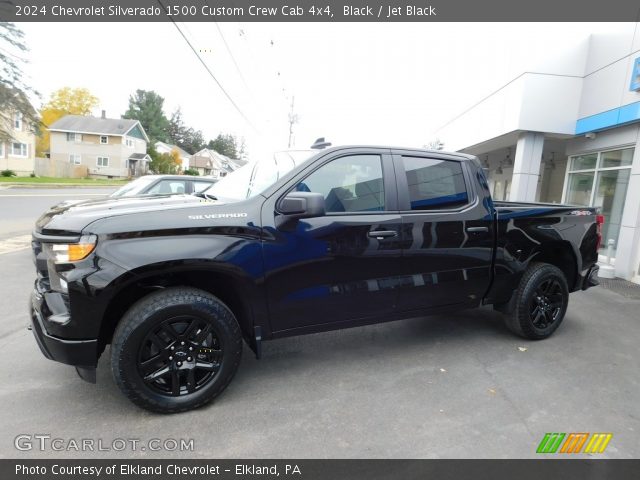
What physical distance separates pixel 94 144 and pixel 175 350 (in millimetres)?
57177

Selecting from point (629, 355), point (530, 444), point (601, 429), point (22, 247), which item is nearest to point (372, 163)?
point (530, 444)

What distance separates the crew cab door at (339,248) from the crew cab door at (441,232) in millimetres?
133

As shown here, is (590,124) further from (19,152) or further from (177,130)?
(177,130)

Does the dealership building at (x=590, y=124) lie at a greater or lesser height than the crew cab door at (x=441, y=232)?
greater

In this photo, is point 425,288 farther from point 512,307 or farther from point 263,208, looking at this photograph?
point 263,208

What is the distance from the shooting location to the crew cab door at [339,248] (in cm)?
296

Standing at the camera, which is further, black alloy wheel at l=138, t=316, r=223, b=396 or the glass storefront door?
the glass storefront door

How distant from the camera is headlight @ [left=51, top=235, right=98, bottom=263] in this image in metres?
2.48

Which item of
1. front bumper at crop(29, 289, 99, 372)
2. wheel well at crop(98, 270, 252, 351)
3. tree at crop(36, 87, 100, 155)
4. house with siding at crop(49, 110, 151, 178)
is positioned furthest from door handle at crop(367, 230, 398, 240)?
tree at crop(36, 87, 100, 155)

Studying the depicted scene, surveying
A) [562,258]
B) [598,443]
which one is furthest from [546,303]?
[598,443]

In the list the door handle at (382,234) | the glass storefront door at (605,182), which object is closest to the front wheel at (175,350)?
the door handle at (382,234)

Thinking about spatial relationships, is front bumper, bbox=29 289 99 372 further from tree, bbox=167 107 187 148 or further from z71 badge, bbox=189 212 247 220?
tree, bbox=167 107 187 148

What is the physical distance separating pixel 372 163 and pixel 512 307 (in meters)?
2.17
